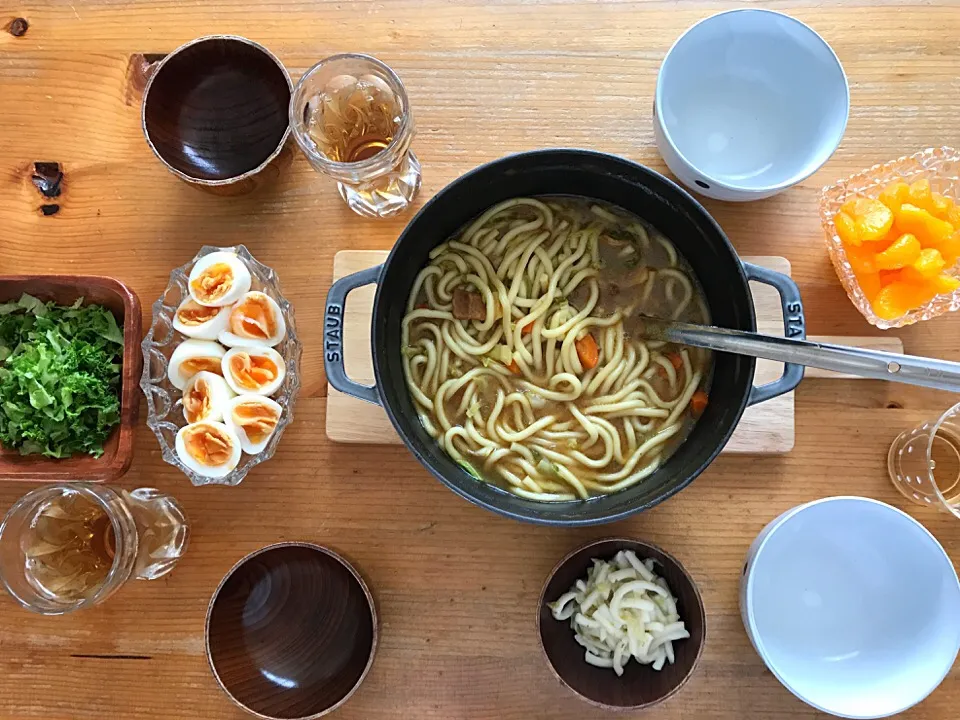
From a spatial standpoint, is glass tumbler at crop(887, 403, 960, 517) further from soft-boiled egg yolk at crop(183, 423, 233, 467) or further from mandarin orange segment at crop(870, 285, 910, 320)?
soft-boiled egg yolk at crop(183, 423, 233, 467)

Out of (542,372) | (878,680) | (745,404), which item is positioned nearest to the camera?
(745,404)

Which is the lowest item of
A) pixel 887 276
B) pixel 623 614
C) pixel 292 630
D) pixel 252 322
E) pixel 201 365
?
pixel 292 630

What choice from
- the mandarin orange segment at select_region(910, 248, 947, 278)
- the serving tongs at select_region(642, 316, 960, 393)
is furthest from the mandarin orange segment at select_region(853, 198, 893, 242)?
the serving tongs at select_region(642, 316, 960, 393)

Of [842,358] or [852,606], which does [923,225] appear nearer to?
[842,358]

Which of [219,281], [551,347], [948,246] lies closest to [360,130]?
[219,281]

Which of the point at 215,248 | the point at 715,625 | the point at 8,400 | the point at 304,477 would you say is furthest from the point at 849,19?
the point at 8,400

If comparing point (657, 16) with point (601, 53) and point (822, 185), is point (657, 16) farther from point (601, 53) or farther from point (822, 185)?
point (822, 185)

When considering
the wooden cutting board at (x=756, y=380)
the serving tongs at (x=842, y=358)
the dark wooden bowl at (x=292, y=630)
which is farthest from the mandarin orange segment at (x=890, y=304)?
the dark wooden bowl at (x=292, y=630)
